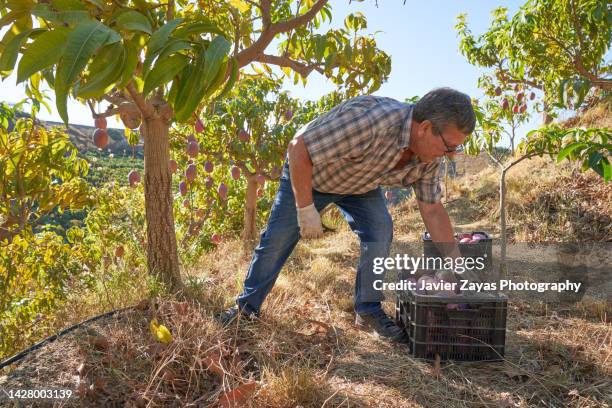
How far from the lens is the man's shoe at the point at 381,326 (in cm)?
238

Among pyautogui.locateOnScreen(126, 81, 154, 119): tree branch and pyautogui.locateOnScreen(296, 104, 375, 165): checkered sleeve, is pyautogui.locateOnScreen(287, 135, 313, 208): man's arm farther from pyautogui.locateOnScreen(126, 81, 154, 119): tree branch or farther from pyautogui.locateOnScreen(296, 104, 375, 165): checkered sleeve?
pyautogui.locateOnScreen(126, 81, 154, 119): tree branch

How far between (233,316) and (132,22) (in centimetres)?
168

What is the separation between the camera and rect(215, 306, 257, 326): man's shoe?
2278mm

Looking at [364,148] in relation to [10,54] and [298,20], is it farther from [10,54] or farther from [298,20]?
[10,54]

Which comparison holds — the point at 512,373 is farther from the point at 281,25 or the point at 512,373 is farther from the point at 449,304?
the point at 281,25

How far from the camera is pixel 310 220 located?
216cm

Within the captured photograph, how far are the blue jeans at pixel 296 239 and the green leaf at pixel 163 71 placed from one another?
146 cm

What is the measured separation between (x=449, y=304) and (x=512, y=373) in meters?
0.39

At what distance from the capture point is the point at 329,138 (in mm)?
2031

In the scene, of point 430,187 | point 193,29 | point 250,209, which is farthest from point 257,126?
point 193,29

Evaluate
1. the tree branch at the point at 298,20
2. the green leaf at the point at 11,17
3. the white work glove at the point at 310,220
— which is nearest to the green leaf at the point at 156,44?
the green leaf at the point at 11,17

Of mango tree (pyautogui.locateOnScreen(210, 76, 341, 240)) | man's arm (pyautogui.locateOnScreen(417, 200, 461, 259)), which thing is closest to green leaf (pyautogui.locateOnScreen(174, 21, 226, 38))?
man's arm (pyautogui.locateOnScreen(417, 200, 461, 259))

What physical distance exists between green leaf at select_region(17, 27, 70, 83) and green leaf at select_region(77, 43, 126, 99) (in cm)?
7

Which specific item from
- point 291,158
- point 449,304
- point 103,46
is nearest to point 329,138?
point 291,158
